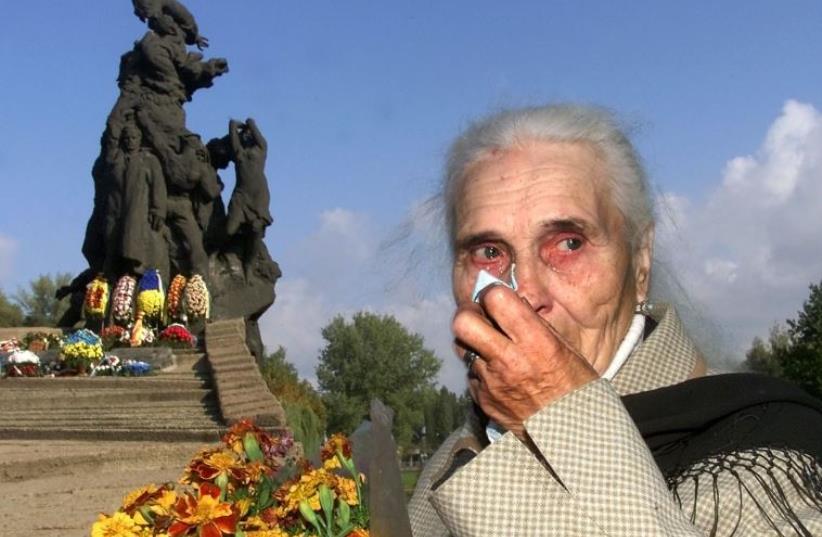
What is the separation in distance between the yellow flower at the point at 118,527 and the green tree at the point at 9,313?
42.2 m

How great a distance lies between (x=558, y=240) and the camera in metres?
1.57

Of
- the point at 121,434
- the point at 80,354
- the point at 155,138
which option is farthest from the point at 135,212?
the point at 121,434

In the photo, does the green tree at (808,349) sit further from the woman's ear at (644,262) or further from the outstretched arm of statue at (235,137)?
the woman's ear at (644,262)

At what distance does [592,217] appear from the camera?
1.60 m

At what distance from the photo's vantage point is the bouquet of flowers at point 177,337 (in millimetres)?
17859

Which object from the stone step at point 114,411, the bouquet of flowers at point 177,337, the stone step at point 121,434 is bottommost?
the stone step at point 121,434

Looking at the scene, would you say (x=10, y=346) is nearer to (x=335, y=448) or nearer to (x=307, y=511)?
(x=335, y=448)

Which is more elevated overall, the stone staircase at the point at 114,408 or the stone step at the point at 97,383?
the stone step at the point at 97,383

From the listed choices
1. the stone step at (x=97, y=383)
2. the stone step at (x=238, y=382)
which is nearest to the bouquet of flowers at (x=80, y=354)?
the stone step at (x=97, y=383)

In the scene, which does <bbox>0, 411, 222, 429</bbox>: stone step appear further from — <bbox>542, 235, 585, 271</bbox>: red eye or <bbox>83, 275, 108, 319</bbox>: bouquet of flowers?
<bbox>542, 235, 585, 271</bbox>: red eye

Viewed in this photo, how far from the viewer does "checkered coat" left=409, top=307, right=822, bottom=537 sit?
3.76 feet

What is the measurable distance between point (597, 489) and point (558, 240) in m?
0.50

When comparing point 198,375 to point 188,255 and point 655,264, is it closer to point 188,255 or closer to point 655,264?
point 188,255

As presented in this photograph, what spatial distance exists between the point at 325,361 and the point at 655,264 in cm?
5070
